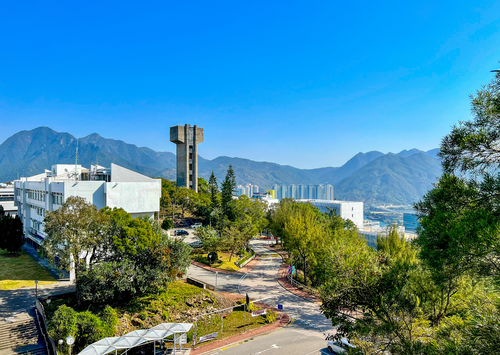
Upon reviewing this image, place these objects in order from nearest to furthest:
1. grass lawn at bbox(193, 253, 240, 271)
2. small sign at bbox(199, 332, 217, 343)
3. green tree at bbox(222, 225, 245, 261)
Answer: small sign at bbox(199, 332, 217, 343), grass lawn at bbox(193, 253, 240, 271), green tree at bbox(222, 225, 245, 261)

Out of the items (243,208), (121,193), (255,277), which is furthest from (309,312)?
(243,208)

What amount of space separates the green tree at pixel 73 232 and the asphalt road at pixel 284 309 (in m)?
11.6

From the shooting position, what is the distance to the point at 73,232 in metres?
20.6

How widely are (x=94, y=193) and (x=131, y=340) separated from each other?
727 inches

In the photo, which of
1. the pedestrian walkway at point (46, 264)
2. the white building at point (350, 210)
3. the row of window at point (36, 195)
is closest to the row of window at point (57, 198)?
the row of window at point (36, 195)

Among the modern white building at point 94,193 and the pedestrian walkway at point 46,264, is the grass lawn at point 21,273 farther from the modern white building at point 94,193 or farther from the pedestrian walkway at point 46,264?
the modern white building at point 94,193

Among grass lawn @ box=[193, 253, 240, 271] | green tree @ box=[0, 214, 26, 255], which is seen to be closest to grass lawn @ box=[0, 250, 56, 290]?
green tree @ box=[0, 214, 26, 255]

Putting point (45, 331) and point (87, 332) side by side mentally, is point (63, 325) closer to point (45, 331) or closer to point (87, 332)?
point (87, 332)

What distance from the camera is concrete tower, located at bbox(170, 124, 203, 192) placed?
81125 mm

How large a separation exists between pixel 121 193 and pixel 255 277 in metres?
16.8

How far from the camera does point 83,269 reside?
68.0 ft

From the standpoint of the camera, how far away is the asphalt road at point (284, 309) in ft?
56.7

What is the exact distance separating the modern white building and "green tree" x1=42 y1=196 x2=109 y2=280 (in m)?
7.52

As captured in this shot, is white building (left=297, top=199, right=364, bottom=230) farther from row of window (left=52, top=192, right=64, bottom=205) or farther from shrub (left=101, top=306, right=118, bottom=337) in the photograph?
shrub (left=101, top=306, right=118, bottom=337)
